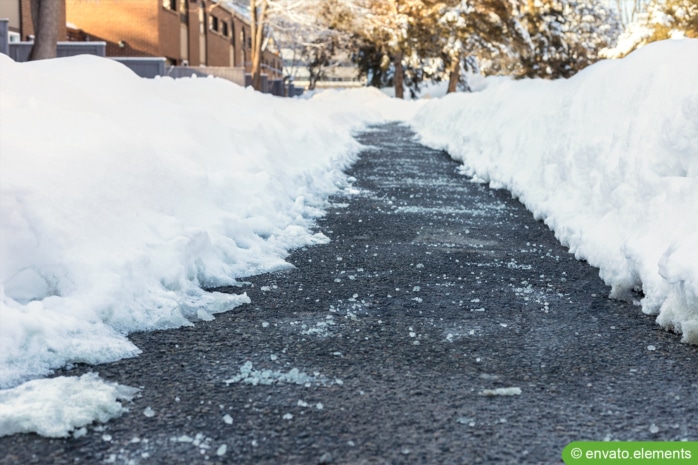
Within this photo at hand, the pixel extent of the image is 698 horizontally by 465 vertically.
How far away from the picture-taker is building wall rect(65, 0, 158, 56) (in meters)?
32.1

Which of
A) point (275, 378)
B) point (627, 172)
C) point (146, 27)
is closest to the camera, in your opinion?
point (275, 378)

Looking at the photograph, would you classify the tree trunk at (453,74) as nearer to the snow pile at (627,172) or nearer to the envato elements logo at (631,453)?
the snow pile at (627,172)

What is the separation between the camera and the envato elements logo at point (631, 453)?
2.68 metres

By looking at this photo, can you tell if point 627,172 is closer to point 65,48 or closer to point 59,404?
point 59,404

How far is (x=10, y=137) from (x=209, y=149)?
10.8ft

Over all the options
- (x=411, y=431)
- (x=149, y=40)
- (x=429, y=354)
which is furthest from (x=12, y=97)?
(x=149, y=40)

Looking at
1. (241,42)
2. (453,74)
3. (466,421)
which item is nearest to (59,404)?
(466,421)

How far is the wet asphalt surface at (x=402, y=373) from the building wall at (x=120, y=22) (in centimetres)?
2921

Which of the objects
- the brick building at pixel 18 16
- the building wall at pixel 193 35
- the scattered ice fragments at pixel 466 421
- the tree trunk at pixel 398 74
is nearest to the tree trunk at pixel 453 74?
the tree trunk at pixel 398 74

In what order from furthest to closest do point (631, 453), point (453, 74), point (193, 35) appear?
point (453, 74)
point (193, 35)
point (631, 453)

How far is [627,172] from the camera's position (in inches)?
240

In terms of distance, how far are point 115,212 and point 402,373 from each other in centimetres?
268

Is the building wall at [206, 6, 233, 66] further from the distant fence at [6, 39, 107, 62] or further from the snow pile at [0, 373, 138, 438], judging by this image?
the snow pile at [0, 373, 138, 438]

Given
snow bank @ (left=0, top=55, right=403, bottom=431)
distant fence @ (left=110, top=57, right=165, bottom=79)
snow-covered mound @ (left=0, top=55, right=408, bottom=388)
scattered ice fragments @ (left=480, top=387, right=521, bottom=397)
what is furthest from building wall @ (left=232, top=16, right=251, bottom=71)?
scattered ice fragments @ (left=480, top=387, right=521, bottom=397)
